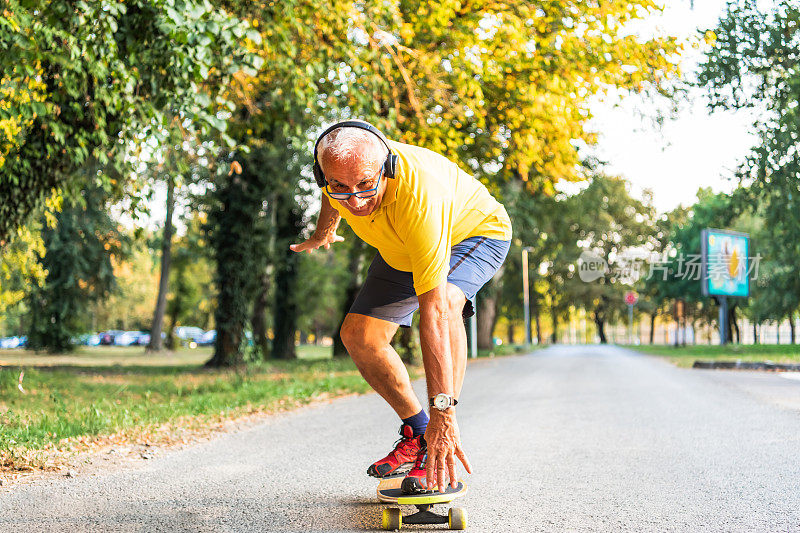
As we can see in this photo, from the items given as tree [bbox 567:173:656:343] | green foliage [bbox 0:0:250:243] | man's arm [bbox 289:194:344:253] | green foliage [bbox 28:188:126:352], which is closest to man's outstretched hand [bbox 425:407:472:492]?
man's arm [bbox 289:194:344:253]

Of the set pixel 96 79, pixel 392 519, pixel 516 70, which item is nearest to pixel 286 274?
pixel 516 70

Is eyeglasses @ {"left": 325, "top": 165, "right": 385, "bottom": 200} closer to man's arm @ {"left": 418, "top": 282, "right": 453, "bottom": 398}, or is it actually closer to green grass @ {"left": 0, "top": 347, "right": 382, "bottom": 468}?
man's arm @ {"left": 418, "top": 282, "right": 453, "bottom": 398}

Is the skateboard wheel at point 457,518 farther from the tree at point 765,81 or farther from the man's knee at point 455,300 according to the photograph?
the tree at point 765,81

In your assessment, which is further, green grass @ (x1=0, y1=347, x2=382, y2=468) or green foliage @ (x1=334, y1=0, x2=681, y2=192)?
green foliage @ (x1=334, y1=0, x2=681, y2=192)

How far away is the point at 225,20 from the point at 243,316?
33.3 feet

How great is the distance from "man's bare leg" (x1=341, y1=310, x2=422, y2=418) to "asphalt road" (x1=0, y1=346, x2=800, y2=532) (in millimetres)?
540

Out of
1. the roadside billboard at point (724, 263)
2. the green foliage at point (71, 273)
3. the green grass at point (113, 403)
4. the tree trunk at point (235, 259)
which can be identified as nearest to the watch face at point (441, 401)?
the green grass at point (113, 403)

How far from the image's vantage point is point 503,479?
4.26 metres

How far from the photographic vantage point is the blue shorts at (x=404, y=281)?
11.6 ft

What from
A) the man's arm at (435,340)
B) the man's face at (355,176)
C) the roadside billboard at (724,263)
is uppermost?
the roadside billboard at (724,263)

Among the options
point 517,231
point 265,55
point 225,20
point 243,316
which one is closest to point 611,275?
point 517,231

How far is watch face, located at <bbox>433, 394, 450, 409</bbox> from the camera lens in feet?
9.59

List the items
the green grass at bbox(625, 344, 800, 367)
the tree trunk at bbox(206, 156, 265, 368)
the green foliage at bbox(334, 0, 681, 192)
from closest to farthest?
the green foliage at bbox(334, 0, 681, 192) → the tree trunk at bbox(206, 156, 265, 368) → the green grass at bbox(625, 344, 800, 367)

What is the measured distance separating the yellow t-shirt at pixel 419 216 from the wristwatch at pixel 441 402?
45 cm
